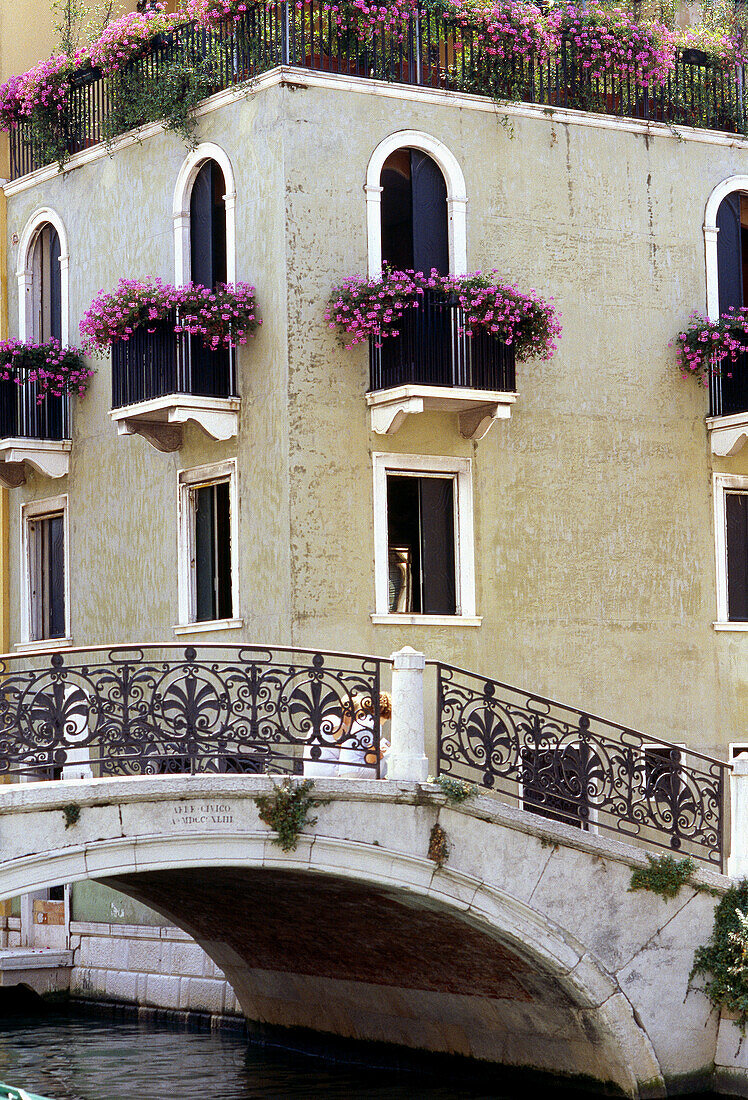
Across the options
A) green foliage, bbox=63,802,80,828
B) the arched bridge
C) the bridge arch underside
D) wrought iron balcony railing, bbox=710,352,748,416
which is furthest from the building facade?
green foliage, bbox=63,802,80,828

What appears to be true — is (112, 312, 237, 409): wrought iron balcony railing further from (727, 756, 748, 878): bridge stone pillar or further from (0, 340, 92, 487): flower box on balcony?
(727, 756, 748, 878): bridge stone pillar

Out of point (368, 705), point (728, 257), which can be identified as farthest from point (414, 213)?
point (368, 705)

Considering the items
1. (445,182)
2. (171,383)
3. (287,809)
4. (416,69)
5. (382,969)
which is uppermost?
(416,69)

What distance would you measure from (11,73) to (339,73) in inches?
226

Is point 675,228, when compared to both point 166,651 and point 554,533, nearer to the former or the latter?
point 554,533

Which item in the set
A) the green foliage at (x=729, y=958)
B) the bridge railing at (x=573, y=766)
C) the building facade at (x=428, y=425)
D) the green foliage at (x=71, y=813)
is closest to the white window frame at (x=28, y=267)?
the building facade at (x=428, y=425)

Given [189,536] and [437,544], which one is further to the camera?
[189,536]

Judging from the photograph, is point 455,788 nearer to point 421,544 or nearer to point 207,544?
point 421,544

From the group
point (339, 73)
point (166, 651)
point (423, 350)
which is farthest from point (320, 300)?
point (166, 651)

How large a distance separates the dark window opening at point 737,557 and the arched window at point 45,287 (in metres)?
8.18

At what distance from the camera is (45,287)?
22.4m

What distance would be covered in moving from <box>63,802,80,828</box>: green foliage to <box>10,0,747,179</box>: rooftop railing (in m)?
8.75

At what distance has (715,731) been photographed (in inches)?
797

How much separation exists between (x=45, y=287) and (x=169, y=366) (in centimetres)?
452
